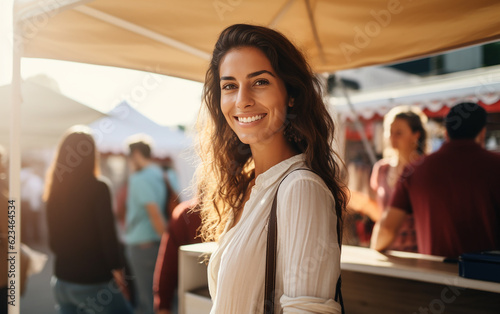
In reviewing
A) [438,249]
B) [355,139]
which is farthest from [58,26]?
[355,139]

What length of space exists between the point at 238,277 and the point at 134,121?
5.78 meters

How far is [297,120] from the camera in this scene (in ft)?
4.45

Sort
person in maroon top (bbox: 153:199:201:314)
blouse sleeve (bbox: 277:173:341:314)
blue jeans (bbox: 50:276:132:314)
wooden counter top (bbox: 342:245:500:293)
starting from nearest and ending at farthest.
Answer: blouse sleeve (bbox: 277:173:341:314), wooden counter top (bbox: 342:245:500:293), person in maroon top (bbox: 153:199:201:314), blue jeans (bbox: 50:276:132:314)

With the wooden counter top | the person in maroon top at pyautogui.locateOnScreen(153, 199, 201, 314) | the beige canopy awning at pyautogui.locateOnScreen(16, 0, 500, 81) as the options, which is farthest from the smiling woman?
the beige canopy awning at pyautogui.locateOnScreen(16, 0, 500, 81)

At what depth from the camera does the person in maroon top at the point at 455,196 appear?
222cm

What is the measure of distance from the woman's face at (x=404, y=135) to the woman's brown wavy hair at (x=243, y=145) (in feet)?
7.46

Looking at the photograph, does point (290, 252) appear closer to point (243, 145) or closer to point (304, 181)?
point (304, 181)

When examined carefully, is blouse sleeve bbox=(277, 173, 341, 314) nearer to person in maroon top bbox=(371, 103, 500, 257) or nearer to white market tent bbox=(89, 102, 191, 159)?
person in maroon top bbox=(371, 103, 500, 257)

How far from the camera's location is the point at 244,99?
4.27 feet

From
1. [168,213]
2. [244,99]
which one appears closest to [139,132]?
[168,213]

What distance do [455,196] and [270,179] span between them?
4.99 feet

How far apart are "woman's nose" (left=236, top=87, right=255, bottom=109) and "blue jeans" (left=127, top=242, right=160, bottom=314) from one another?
3135mm

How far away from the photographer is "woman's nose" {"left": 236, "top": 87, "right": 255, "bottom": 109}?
51.3 inches

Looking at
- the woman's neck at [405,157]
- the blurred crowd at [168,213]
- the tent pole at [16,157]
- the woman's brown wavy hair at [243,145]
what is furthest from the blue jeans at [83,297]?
the woman's neck at [405,157]
